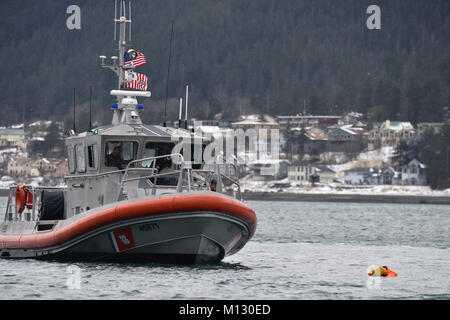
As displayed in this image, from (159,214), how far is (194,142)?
3412 millimetres

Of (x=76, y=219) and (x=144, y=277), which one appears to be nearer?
(x=144, y=277)

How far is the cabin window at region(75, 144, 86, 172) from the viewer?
74.4 feet

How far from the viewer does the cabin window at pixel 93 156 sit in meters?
22.1

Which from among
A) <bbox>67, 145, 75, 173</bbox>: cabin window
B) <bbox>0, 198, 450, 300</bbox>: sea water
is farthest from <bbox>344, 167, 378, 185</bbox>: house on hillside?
<bbox>67, 145, 75, 173</bbox>: cabin window

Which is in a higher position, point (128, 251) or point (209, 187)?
point (209, 187)

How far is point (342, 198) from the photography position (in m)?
139

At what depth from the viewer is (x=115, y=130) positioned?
2219 centimetres

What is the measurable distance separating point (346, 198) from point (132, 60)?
115604 millimetres

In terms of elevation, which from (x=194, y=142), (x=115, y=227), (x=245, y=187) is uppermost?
(x=194, y=142)

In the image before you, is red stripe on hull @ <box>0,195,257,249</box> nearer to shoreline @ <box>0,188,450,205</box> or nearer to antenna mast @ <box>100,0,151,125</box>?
antenna mast @ <box>100,0,151,125</box>

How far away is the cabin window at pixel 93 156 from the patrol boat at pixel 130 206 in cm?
2

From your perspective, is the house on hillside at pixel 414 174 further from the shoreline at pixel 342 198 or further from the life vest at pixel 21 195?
the life vest at pixel 21 195
